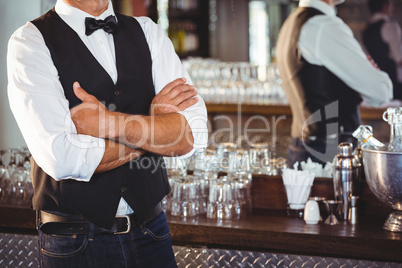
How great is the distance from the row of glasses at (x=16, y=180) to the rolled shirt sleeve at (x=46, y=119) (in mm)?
994

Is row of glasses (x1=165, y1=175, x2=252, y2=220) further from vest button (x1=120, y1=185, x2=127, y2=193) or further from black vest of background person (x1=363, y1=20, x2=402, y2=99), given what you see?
black vest of background person (x1=363, y1=20, x2=402, y2=99)

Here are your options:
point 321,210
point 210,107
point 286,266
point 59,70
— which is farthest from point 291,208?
point 210,107

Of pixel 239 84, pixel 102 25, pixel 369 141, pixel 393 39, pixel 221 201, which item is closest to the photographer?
pixel 102 25

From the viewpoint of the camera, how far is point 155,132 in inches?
71.7

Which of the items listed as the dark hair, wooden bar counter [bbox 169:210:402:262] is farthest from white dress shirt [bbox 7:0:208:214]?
the dark hair

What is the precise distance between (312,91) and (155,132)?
1.91m

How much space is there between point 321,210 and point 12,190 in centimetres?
141

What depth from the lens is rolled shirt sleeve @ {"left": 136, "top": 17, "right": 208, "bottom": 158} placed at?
6.28ft

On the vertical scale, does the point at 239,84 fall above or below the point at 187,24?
below

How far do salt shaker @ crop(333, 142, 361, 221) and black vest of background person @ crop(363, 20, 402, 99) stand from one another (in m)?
5.79

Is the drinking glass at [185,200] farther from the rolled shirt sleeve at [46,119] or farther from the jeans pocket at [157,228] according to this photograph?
the rolled shirt sleeve at [46,119]

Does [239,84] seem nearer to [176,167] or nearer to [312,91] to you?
[312,91]

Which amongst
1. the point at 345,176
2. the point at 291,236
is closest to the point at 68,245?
the point at 291,236

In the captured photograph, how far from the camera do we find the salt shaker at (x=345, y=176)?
231 centimetres
